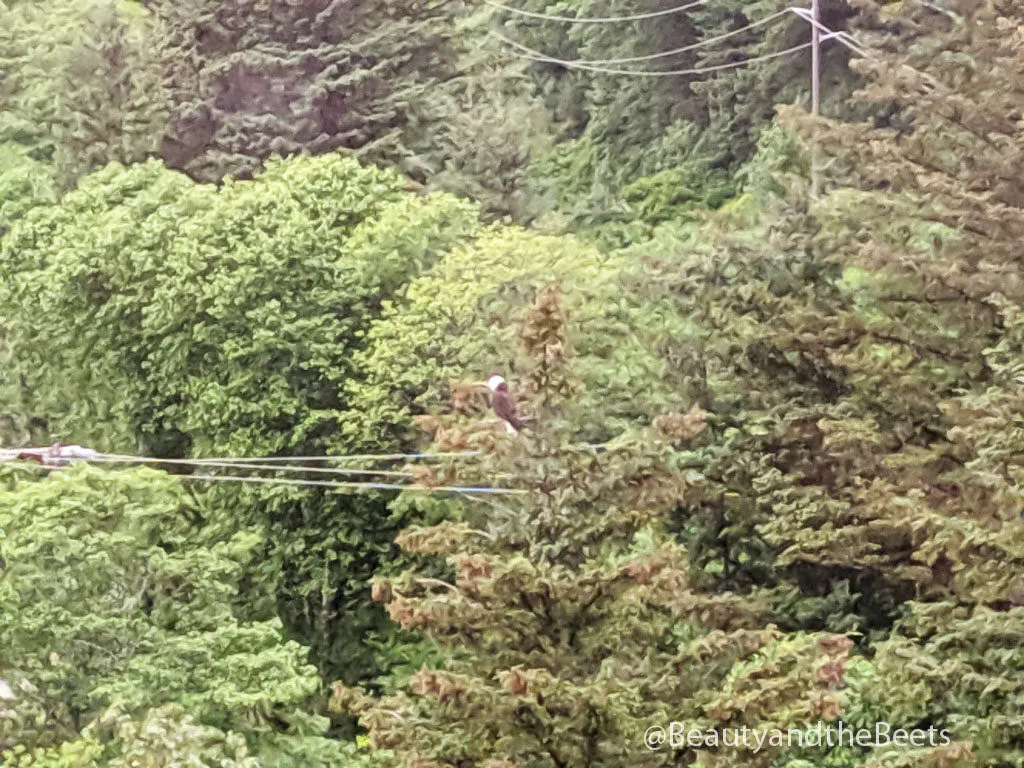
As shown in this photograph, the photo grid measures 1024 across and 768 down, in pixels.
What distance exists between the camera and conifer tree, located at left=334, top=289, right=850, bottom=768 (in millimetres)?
16609

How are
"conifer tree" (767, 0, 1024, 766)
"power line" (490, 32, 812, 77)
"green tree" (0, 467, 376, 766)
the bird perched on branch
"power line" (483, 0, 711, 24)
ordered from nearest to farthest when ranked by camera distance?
the bird perched on branch, "conifer tree" (767, 0, 1024, 766), "green tree" (0, 467, 376, 766), "power line" (490, 32, 812, 77), "power line" (483, 0, 711, 24)

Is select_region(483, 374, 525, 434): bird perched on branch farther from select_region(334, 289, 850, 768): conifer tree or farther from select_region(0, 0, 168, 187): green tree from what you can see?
select_region(0, 0, 168, 187): green tree

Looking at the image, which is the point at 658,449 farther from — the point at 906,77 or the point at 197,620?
the point at 197,620

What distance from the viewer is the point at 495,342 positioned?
1028 inches

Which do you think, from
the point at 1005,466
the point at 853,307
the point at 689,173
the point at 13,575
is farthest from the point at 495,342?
the point at 689,173

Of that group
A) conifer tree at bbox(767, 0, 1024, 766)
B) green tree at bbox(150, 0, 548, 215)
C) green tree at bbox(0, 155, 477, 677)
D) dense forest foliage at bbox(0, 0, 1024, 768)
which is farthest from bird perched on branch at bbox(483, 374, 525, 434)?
green tree at bbox(150, 0, 548, 215)

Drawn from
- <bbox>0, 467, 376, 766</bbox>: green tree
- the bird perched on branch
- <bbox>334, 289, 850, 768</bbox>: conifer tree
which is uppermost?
the bird perched on branch

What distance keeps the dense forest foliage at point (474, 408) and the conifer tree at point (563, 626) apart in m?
0.04

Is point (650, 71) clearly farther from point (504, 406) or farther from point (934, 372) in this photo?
point (504, 406)

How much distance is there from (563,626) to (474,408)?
6.81ft

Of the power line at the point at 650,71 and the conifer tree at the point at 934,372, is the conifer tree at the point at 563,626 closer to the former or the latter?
the conifer tree at the point at 934,372

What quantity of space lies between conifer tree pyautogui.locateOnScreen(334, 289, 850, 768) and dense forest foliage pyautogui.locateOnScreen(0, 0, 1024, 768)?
41 mm

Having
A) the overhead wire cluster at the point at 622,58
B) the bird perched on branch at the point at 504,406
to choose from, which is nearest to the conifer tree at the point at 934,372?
the bird perched on branch at the point at 504,406

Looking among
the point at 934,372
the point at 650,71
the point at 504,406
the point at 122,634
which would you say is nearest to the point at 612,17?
the point at 650,71
